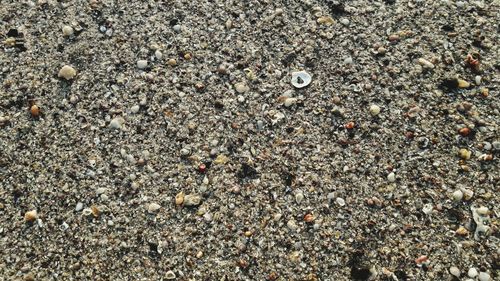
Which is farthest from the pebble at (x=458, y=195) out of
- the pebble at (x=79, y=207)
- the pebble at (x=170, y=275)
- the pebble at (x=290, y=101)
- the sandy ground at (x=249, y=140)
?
the pebble at (x=79, y=207)

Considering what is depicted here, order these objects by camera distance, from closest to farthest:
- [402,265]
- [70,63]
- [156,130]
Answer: [402,265], [156,130], [70,63]

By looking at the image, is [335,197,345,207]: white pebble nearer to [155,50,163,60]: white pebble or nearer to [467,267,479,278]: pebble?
[467,267,479,278]: pebble

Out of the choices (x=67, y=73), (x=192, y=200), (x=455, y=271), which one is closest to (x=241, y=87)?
(x=192, y=200)

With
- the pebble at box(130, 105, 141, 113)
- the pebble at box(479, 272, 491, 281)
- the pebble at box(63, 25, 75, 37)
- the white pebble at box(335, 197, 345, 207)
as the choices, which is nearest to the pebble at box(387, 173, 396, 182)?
the white pebble at box(335, 197, 345, 207)

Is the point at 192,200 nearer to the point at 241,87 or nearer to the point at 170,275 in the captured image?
the point at 170,275

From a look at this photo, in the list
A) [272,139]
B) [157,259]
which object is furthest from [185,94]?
[157,259]

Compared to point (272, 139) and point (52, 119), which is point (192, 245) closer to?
point (272, 139)

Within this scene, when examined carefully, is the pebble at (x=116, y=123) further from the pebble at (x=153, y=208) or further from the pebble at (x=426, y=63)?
the pebble at (x=426, y=63)

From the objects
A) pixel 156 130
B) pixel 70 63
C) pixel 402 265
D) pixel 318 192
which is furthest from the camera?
pixel 70 63
